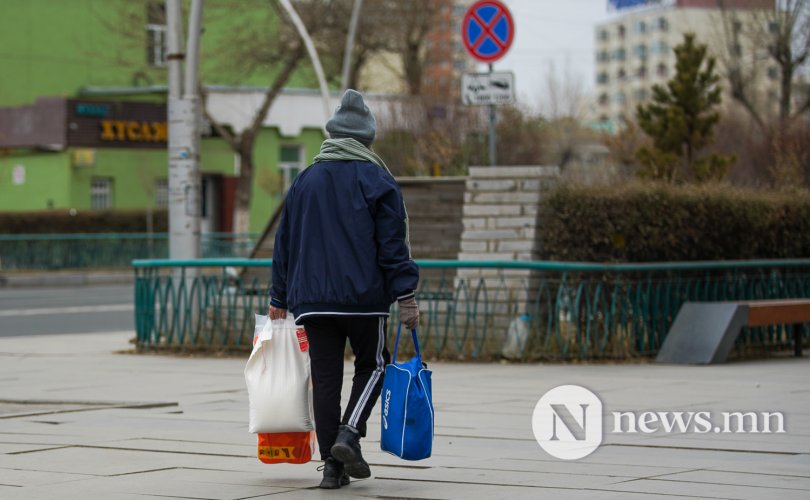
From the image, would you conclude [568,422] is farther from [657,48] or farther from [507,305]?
[657,48]

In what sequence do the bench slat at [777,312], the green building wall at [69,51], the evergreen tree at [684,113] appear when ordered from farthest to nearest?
1. the green building wall at [69,51]
2. the evergreen tree at [684,113]
3. the bench slat at [777,312]

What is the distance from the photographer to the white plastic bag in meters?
7.10

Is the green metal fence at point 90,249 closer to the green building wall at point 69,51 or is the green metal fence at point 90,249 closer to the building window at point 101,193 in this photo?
the building window at point 101,193

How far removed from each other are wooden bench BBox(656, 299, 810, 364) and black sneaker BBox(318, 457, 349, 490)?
24.7 feet

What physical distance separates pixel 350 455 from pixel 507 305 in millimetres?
7373

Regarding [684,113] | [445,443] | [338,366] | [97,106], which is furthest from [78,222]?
[338,366]

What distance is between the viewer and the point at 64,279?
34.8 meters

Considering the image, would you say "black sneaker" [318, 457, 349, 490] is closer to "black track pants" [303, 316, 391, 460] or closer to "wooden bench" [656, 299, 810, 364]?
"black track pants" [303, 316, 391, 460]

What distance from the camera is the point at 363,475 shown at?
6805 mm

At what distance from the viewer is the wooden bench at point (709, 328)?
13844 mm

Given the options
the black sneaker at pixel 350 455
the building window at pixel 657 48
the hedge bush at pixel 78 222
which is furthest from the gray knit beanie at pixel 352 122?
the building window at pixel 657 48

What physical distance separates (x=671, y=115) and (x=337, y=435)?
1486 cm

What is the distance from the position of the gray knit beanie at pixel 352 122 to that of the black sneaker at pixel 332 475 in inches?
63.7

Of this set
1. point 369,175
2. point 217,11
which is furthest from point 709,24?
point 369,175
